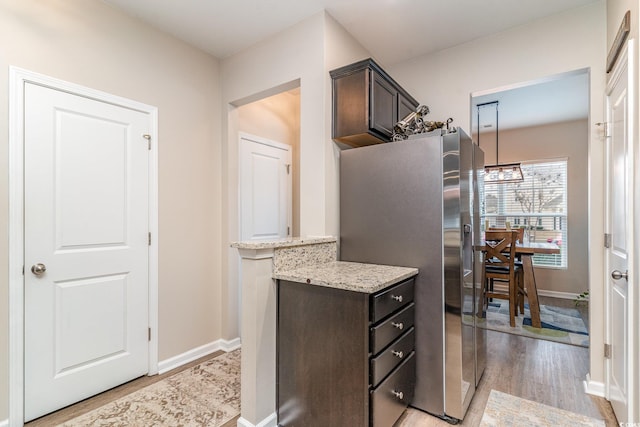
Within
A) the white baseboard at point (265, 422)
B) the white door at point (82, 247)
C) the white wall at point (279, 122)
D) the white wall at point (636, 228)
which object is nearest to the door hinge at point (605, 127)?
the white wall at point (636, 228)

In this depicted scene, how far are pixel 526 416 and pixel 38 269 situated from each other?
322 cm

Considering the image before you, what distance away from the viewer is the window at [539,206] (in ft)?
15.8

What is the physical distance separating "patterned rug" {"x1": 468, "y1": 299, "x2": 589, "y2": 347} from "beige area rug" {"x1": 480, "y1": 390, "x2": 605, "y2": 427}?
841mm

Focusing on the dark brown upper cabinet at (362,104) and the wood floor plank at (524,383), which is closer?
the wood floor plank at (524,383)

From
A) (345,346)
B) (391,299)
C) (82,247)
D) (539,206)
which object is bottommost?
(345,346)

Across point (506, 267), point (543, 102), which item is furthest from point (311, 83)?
point (543, 102)

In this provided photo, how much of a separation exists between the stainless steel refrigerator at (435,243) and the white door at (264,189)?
147 cm

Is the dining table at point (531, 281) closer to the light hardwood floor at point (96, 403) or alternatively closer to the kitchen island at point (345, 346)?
the kitchen island at point (345, 346)

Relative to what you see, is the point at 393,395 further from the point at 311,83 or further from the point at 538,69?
the point at 538,69

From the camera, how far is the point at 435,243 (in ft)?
6.15

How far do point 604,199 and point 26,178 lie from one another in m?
3.79

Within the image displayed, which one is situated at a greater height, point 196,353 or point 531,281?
point 531,281

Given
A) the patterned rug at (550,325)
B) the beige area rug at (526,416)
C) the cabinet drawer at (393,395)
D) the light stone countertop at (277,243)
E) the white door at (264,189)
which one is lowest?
the patterned rug at (550,325)

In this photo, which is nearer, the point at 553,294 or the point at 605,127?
the point at 605,127
